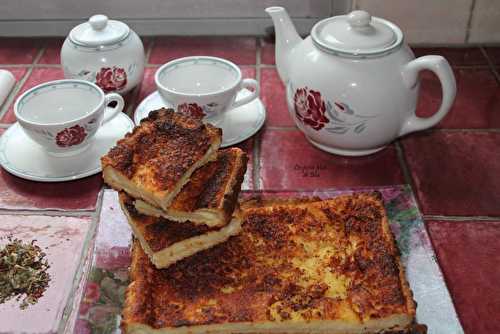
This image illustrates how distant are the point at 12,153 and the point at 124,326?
Result: 49 cm

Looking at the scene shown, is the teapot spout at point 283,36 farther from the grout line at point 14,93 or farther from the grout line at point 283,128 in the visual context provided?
the grout line at point 14,93

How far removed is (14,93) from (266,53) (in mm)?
573

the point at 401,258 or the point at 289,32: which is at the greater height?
the point at 289,32

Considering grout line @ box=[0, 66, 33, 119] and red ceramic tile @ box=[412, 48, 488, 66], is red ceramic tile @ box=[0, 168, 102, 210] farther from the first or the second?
red ceramic tile @ box=[412, 48, 488, 66]

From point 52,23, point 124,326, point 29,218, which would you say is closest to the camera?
point 124,326

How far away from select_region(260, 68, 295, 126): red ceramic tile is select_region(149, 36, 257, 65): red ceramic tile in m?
0.08

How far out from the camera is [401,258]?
2.66ft

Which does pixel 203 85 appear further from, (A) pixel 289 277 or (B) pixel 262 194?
(A) pixel 289 277

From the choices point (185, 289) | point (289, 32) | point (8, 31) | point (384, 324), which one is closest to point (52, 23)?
point (8, 31)

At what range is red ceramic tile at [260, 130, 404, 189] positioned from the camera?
3.23ft

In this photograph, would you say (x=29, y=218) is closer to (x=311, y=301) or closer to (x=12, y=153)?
(x=12, y=153)

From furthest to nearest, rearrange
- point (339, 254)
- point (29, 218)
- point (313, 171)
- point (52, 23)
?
1. point (52, 23)
2. point (313, 171)
3. point (29, 218)
4. point (339, 254)

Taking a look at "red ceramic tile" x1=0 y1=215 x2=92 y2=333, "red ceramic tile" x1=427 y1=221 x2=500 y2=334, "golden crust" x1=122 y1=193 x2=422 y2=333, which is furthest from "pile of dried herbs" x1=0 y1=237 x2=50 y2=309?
"red ceramic tile" x1=427 y1=221 x2=500 y2=334

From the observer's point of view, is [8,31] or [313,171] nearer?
[313,171]
